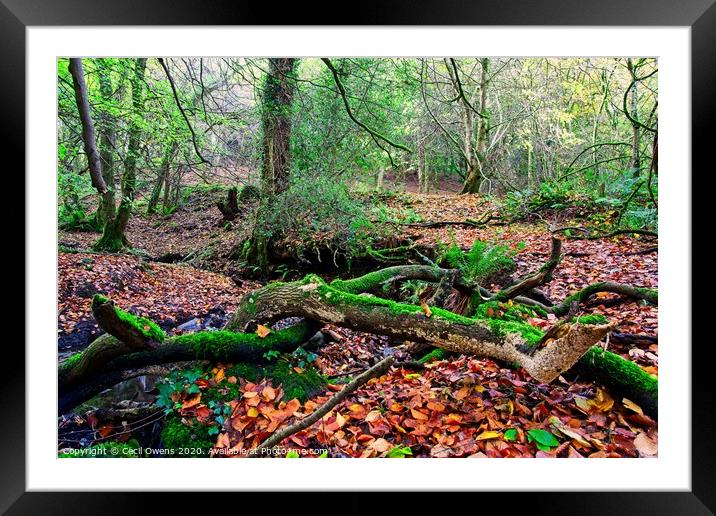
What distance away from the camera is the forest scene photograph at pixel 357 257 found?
6.11 feet

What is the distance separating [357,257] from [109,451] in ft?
6.56

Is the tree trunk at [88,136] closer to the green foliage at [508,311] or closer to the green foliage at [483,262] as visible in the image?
the green foliage at [483,262]

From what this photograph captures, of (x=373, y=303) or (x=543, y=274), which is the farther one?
(x=543, y=274)

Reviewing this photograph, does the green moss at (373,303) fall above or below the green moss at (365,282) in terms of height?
below

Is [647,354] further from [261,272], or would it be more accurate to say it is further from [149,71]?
[149,71]

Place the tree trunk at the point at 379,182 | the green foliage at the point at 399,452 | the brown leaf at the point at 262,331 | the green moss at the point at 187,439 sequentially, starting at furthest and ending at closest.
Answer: the tree trunk at the point at 379,182 < the brown leaf at the point at 262,331 < the green moss at the point at 187,439 < the green foliage at the point at 399,452

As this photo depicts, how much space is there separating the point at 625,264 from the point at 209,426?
2740 millimetres

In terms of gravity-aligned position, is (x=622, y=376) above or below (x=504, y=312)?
below

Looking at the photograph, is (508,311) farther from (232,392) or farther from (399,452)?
(232,392)

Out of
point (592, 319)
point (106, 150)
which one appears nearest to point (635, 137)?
point (592, 319)

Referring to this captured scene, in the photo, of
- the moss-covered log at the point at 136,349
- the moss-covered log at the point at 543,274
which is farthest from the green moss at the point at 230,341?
the moss-covered log at the point at 543,274

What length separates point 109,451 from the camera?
74.1 inches

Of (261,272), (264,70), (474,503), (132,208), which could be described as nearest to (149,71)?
(264,70)
